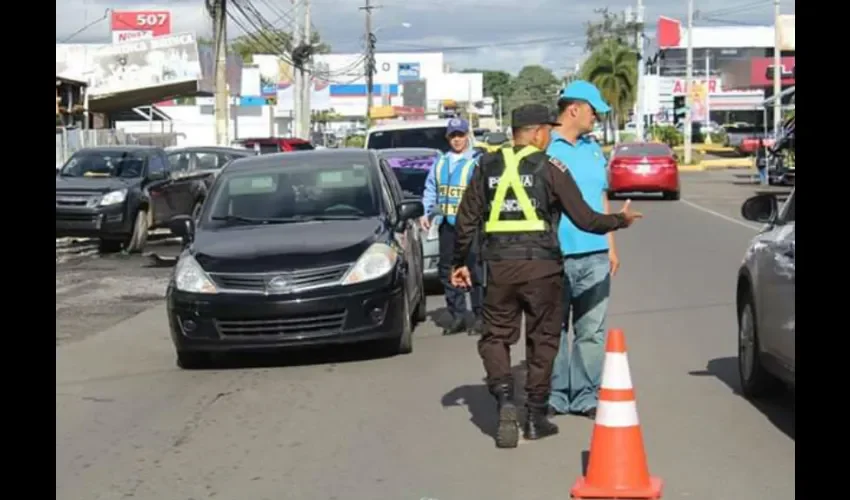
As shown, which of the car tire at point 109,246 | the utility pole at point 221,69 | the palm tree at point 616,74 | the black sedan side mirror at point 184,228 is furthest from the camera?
Answer: the palm tree at point 616,74

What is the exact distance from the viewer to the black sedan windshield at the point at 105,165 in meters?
22.6

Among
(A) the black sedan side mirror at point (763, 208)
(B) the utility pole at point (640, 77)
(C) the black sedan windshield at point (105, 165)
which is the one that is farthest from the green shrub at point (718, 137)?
(A) the black sedan side mirror at point (763, 208)

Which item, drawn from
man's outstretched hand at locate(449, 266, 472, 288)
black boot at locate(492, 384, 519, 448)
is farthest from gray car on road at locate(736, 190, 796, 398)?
man's outstretched hand at locate(449, 266, 472, 288)

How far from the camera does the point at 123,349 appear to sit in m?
11.9

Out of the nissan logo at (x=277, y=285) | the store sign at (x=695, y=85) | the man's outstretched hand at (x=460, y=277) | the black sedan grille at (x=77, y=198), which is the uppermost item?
the store sign at (x=695, y=85)

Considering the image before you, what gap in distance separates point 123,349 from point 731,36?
112 meters

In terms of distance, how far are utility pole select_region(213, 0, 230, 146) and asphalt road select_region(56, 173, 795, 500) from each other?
22763 millimetres

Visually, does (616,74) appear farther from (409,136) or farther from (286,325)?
(286,325)

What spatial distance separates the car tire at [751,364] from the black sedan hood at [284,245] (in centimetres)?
311

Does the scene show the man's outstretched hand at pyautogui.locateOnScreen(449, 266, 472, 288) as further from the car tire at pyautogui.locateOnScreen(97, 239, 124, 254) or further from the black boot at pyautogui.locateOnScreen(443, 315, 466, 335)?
the car tire at pyautogui.locateOnScreen(97, 239, 124, 254)

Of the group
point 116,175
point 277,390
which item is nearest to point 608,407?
point 277,390

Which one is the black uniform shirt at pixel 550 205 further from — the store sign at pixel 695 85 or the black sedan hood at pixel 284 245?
the store sign at pixel 695 85

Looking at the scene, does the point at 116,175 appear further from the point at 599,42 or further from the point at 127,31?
the point at 599,42

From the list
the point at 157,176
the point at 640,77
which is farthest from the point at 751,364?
the point at 640,77
